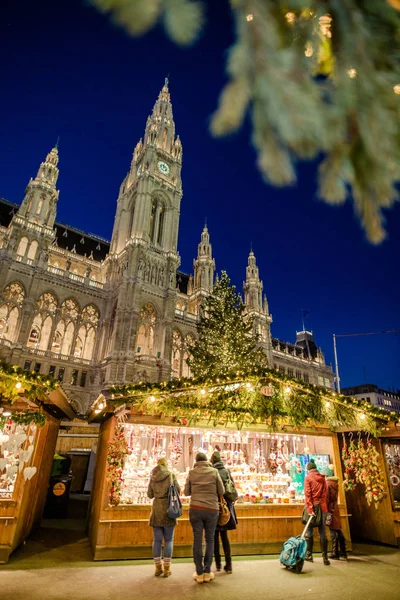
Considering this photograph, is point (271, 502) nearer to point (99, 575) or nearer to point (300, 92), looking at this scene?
point (99, 575)

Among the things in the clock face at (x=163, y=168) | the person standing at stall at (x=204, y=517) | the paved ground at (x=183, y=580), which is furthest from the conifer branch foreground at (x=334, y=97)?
the clock face at (x=163, y=168)

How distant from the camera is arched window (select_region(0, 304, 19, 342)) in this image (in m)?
29.0

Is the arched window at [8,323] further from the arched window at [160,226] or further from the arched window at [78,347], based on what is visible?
the arched window at [160,226]

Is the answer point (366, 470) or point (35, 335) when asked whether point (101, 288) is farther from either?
point (366, 470)

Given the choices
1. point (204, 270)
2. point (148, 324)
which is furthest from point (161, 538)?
point (204, 270)

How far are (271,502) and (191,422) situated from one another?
269 cm

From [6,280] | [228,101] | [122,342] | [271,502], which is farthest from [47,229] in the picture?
[228,101]

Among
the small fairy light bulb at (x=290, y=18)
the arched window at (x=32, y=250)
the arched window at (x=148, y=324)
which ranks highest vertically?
the arched window at (x=32, y=250)

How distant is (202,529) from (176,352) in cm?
3407

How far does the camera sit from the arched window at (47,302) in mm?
31734

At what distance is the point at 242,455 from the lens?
8742 mm

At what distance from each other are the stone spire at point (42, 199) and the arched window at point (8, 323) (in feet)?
30.4

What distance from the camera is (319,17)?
154 cm

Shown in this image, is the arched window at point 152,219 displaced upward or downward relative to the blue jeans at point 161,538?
upward
